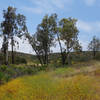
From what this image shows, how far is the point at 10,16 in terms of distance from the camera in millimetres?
26531

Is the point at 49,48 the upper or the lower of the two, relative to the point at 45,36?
lower

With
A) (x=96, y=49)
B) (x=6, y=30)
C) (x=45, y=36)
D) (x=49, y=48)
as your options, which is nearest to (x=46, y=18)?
(x=45, y=36)

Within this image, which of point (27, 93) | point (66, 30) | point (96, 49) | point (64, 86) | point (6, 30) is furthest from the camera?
point (96, 49)

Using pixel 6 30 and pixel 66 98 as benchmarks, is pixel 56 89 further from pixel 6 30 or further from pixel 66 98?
pixel 6 30

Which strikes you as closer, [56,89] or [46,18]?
[56,89]

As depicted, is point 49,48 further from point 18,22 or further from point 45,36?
point 18,22

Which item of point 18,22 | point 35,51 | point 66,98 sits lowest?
point 66,98

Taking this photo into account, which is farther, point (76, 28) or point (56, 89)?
point (76, 28)

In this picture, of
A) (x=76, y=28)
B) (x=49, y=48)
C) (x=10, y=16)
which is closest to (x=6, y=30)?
(x=10, y=16)

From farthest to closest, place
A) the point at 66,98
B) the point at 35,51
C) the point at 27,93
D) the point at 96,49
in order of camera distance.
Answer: the point at 96,49
the point at 35,51
the point at 27,93
the point at 66,98

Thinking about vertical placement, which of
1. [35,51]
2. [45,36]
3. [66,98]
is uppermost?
[45,36]

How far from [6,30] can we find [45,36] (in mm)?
7417

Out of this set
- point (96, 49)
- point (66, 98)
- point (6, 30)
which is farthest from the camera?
point (96, 49)

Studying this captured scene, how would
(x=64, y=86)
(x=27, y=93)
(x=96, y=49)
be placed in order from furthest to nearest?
(x=96, y=49) → (x=64, y=86) → (x=27, y=93)
